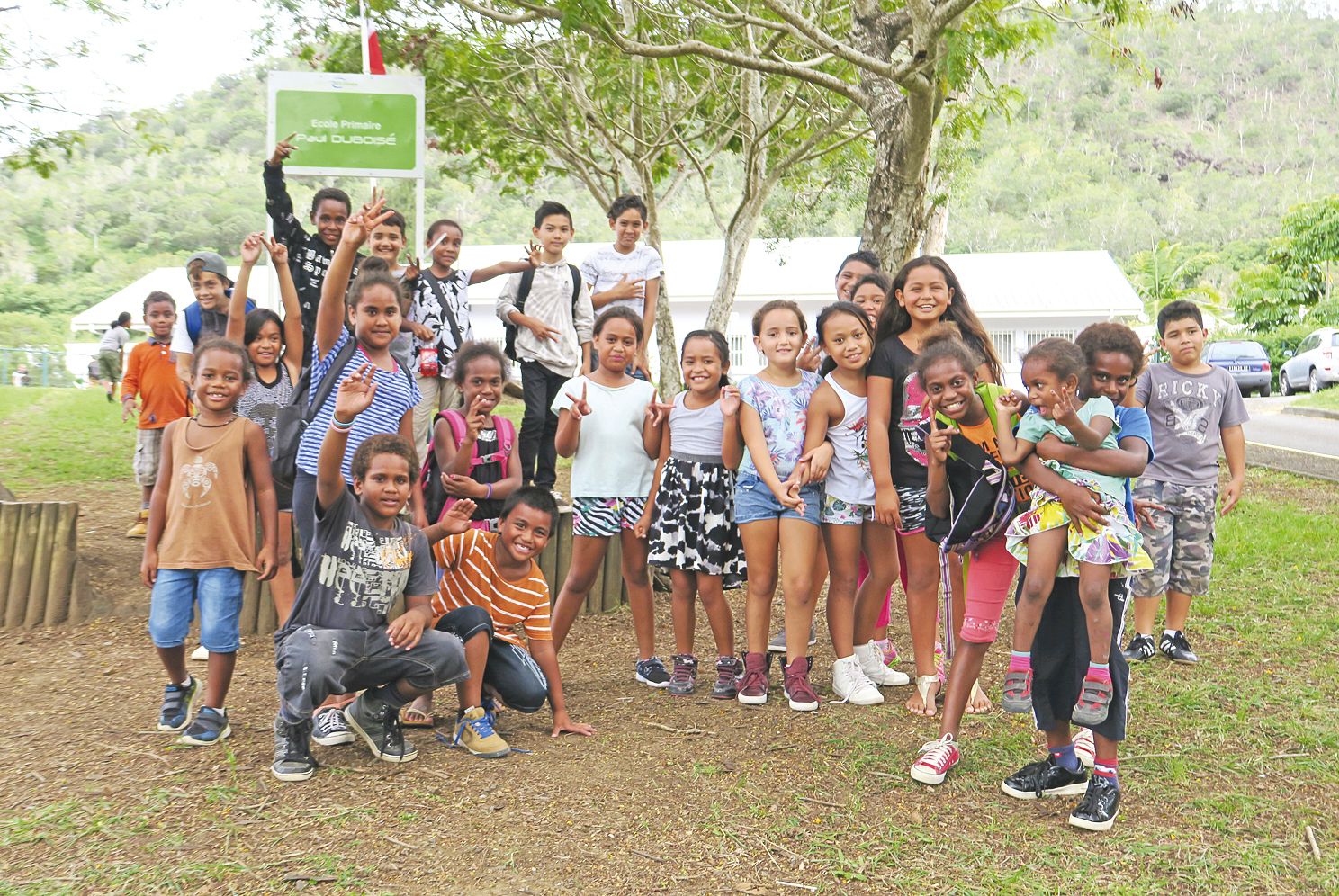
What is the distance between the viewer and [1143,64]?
10.0 m

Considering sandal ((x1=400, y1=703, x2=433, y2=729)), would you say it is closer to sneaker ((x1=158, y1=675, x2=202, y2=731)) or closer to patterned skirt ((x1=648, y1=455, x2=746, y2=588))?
sneaker ((x1=158, y1=675, x2=202, y2=731))

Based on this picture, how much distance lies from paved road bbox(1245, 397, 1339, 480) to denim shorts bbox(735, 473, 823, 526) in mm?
8953

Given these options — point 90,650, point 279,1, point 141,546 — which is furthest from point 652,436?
point 279,1

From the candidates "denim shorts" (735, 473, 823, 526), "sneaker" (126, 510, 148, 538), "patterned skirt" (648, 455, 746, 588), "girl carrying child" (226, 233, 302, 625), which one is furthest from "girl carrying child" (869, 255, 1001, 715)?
"sneaker" (126, 510, 148, 538)

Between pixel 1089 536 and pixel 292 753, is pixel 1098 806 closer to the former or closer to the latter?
pixel 1089 536

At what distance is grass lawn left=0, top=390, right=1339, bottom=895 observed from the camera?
343cm

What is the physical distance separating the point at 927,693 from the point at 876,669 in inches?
18.2

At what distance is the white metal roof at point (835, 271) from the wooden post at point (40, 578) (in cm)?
2315

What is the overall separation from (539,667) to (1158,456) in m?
3.21

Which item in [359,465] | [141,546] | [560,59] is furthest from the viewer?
[560,59]

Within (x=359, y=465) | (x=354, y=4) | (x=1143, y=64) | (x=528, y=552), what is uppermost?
(x=354, y=4)

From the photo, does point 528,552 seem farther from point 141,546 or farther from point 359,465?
point 141,546

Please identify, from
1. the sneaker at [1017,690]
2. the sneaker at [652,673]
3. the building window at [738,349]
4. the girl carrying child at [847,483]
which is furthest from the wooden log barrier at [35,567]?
the building window at [738,349]

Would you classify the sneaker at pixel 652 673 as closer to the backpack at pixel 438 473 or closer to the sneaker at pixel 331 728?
the backpack at pixel 438 473
